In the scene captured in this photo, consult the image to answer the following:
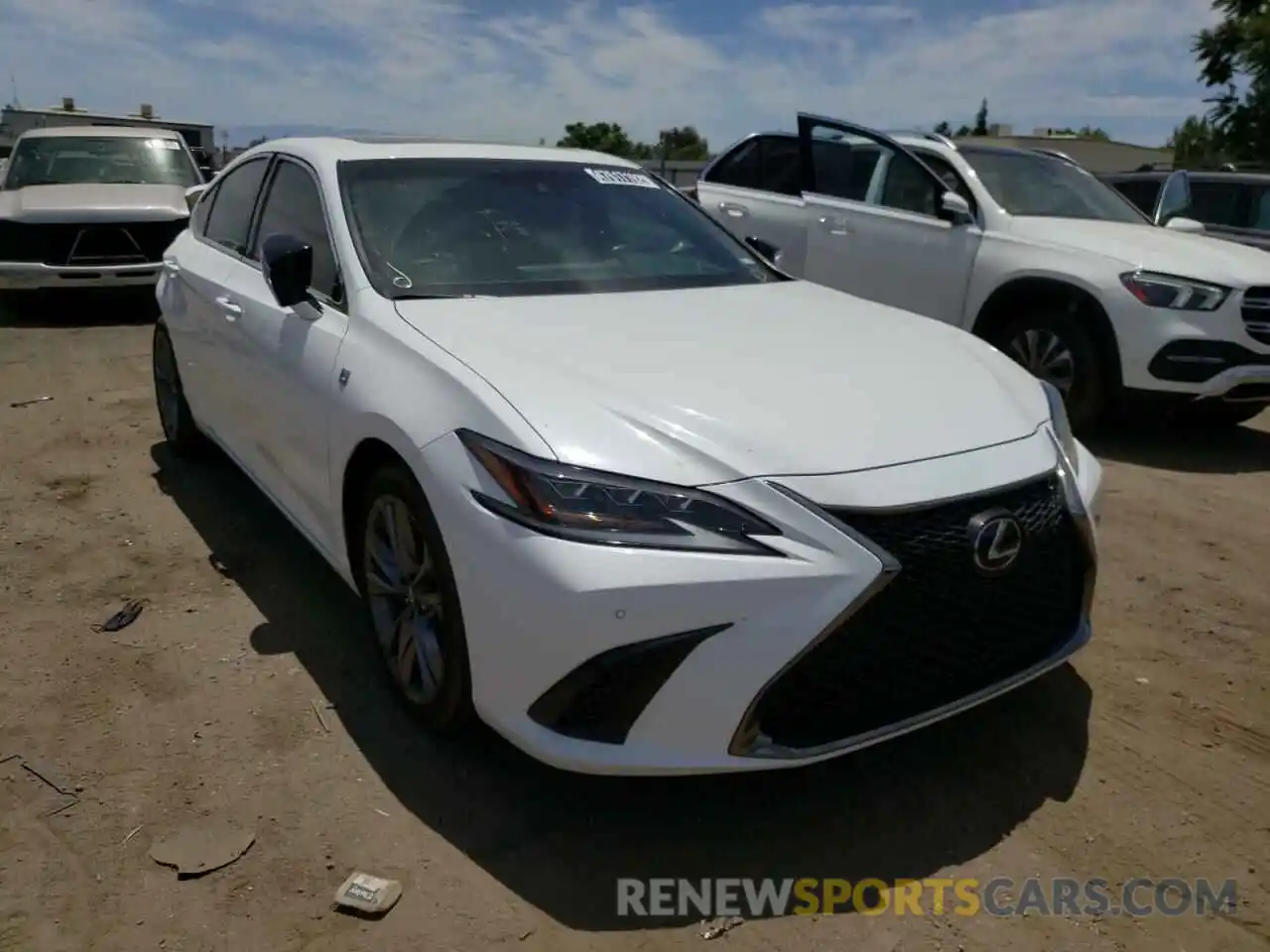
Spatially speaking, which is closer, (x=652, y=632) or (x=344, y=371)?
(x=652, y=632)

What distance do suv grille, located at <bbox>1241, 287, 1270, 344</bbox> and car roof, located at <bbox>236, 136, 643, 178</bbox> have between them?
348 cm

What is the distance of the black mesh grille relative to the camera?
2383mm

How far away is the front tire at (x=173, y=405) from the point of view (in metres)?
5.20

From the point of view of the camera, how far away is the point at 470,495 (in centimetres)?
251

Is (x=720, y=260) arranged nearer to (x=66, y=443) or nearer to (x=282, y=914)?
(x=282, y=914)

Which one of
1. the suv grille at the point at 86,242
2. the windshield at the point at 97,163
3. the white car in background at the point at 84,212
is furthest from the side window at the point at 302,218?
the windshield at the point at 97,163

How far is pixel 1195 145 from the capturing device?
3794cm

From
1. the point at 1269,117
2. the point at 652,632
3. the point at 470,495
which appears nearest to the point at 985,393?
the point at 652,632

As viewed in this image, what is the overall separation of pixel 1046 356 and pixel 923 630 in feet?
13.7

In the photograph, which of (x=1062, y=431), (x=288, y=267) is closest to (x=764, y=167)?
(x=288, y=267)

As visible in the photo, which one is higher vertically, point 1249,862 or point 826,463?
point 826,463

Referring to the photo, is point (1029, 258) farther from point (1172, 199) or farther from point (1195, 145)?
point (1195, 145)

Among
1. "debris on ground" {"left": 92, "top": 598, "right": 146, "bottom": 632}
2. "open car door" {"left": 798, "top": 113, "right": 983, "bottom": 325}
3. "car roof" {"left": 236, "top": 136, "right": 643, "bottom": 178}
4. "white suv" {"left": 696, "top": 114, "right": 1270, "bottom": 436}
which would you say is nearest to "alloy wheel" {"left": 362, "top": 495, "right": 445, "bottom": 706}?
"debris on ground" {"left": 92, "top": 598, "right": 146, "bottom": 632}

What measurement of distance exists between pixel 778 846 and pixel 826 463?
37.2 inches
